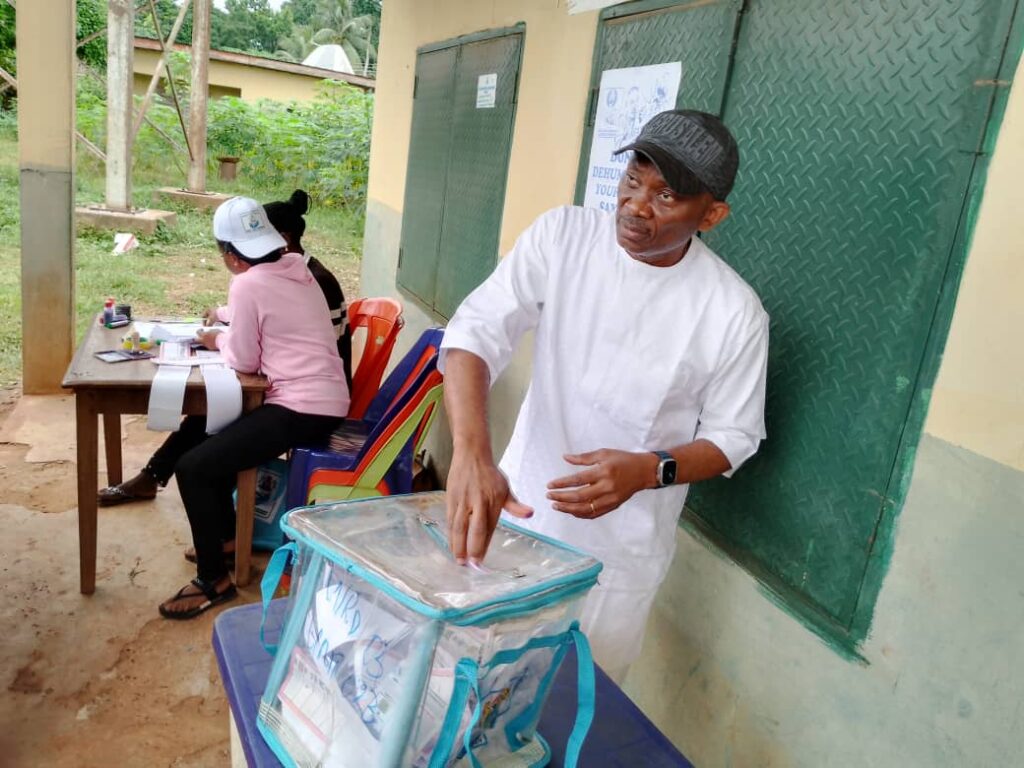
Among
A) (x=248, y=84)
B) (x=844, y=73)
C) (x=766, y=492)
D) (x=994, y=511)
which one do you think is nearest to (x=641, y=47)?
(x=844, y=73)

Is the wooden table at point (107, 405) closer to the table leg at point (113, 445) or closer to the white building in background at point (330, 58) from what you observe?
the table leg at point (113, 445)

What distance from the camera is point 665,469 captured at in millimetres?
1521

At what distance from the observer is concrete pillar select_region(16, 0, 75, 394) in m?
Result: 4.69

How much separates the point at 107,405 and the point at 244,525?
730mm

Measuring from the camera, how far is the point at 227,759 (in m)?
2.42

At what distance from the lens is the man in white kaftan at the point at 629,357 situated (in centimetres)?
155

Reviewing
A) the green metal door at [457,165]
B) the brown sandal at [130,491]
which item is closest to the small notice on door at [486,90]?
the green metal door at [457,165]

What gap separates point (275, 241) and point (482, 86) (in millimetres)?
1346

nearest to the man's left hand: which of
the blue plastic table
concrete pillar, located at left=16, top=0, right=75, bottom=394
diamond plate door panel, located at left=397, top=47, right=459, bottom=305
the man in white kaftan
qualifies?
the man in white kaftan

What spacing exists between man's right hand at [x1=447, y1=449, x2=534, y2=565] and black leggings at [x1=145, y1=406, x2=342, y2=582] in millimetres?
1983

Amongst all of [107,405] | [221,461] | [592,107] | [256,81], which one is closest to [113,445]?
[107,405]

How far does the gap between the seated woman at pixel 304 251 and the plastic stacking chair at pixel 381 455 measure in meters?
0.48

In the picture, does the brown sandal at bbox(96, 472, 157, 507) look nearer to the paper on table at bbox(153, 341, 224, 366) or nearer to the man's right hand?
the paper on table at bbox(153, 341, 224, 366)

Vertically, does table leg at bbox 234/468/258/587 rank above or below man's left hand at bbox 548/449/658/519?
below
